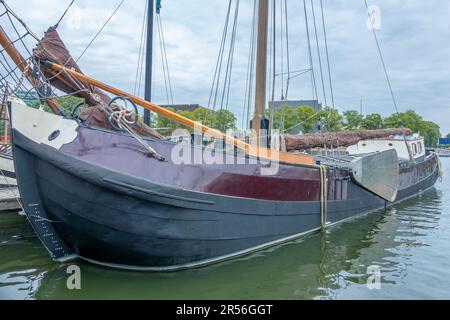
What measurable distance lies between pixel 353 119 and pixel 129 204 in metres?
46.0

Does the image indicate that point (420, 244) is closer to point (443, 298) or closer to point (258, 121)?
point (443, 298)

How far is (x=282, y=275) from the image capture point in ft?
18.9

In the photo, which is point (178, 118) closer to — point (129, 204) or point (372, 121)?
point (129, 204)

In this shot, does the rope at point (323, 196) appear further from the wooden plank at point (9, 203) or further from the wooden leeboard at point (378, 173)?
the wooden plank at point (9, 203)

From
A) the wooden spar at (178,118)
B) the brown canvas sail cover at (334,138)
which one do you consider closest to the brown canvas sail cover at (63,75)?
the wooden spar at (178,118)

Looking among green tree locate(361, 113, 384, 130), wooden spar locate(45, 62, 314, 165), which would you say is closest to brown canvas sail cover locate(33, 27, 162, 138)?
wooden spar locate(45, 62, 314, 165)

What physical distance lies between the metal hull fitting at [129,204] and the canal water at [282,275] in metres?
0.32

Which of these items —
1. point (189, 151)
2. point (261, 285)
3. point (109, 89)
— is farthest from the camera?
point (109, 89)

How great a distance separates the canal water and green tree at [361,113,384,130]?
1524 inches

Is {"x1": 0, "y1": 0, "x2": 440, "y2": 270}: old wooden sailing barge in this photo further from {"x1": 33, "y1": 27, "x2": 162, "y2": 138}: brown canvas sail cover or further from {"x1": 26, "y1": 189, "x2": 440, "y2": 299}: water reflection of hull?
{"x1": 26, "y1": 189, "x2": 440, "y2": 299}: water reflection of hull

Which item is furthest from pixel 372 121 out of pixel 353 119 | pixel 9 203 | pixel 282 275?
pixel 282 275
